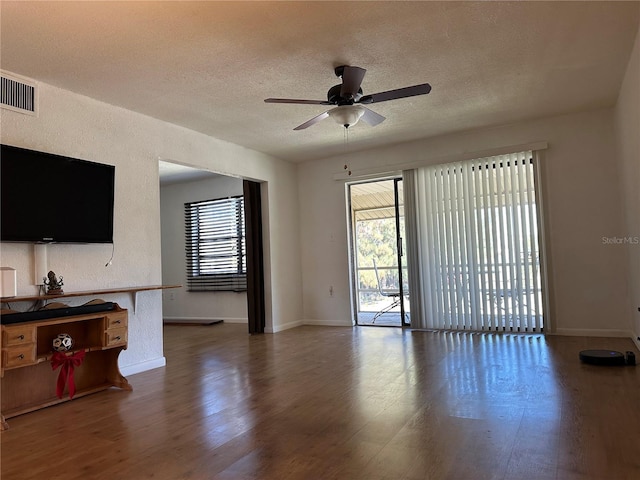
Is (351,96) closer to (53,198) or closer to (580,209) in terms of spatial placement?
(53,198)

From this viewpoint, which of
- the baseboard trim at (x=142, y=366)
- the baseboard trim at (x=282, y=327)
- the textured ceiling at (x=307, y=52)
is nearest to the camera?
the textured ceiling at (x=307, y=52)

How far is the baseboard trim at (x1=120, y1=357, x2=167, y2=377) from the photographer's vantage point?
406 cm

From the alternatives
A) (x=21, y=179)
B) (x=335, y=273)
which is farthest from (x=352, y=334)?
(x=21, y=179)

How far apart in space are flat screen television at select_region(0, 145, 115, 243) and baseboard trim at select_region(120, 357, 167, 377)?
122 centimetres

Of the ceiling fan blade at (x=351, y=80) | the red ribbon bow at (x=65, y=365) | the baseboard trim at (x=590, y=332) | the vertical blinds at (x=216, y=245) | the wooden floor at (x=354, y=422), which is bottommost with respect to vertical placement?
the wooden floor at (x=354, y=422)

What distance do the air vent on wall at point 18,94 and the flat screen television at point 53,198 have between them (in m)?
0.42

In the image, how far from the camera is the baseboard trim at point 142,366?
4.06 m

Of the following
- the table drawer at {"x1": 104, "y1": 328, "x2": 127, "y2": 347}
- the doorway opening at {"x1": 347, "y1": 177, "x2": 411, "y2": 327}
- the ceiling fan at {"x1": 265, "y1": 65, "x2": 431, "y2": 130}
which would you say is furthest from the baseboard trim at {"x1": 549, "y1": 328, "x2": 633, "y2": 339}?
the table drawer at {"x1": 104, "y1": 328, "x2": 127, "y2": 347}

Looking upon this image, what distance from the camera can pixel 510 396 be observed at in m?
3.03

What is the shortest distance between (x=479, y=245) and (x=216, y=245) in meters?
4.52

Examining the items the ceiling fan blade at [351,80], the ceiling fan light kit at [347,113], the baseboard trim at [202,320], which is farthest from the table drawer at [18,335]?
the baseboard trim at [202,320]

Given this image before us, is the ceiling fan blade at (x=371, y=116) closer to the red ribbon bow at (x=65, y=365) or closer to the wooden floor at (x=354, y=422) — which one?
the wooden floor at (x=354, y=422)

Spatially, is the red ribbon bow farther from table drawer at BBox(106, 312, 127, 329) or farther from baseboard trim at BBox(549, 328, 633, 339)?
baseboard trim at BBox(549, 328, 633, 339)

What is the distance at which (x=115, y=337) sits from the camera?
3.54 m
